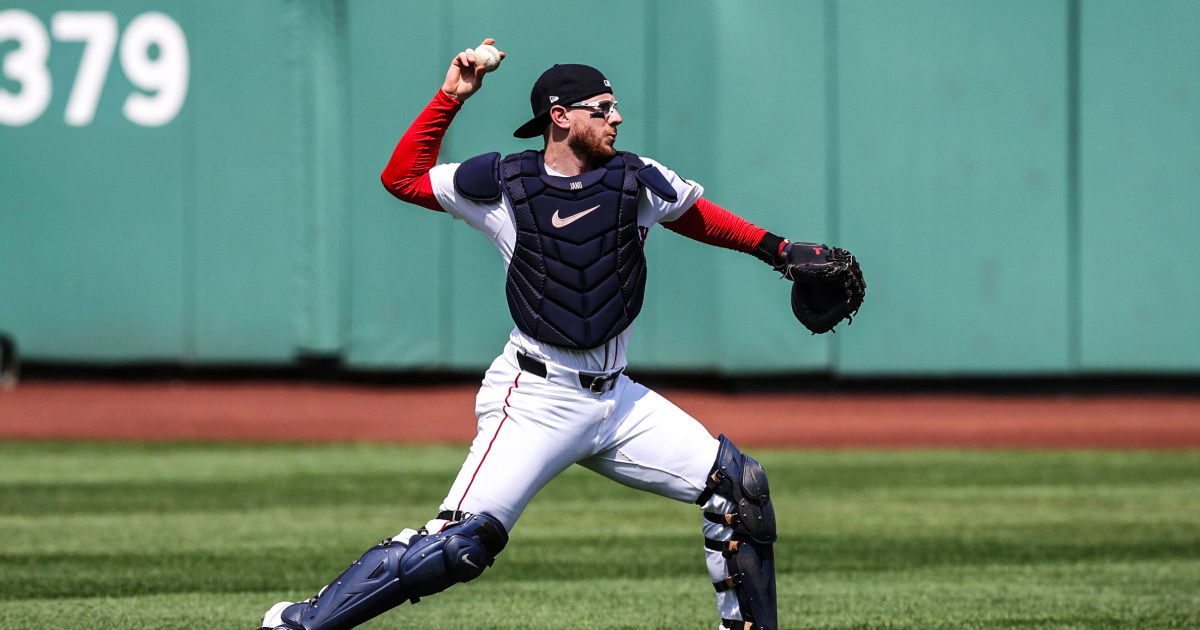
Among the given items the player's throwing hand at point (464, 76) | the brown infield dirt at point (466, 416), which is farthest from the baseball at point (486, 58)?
the brown infield dirt at point (466, 416)

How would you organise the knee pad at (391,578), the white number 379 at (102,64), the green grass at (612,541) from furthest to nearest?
1. the white number 379 at (102,64)
2. the green grass at (612,541)
3. the knee pad at (391,578)

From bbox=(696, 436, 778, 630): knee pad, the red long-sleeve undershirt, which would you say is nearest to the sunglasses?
the red long-sleeve undershirt

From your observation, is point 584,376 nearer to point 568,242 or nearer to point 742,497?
point 568,242

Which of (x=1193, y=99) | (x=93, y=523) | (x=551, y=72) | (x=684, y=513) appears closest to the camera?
(x=551, y=72)

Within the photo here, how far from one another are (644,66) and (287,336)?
517 centimetres

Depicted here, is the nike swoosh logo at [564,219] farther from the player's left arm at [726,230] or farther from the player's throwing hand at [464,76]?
the player's throwing hand at [464,76]

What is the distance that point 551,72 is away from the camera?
14.0ft

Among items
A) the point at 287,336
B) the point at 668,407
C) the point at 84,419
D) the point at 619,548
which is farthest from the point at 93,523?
the point at 287,336

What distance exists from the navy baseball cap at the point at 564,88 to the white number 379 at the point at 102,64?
467 inches

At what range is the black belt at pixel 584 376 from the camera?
4121mm

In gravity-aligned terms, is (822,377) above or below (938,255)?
below

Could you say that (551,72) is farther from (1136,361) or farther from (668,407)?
(1136,361)

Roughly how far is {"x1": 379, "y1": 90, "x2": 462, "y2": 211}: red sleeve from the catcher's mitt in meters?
1.20

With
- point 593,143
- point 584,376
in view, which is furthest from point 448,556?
point 593,143
